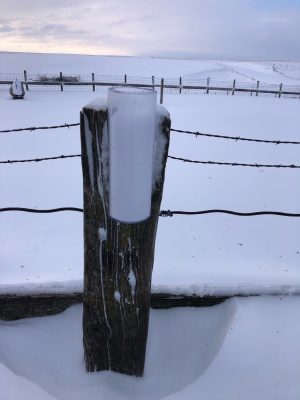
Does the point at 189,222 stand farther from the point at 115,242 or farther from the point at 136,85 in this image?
the point at 136,85

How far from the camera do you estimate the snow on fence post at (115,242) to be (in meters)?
1.04

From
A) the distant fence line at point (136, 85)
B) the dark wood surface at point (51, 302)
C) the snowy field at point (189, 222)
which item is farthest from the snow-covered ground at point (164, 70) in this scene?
the dark wood surface at point (51, 302)

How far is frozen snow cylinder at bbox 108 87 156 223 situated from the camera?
98 centimetres

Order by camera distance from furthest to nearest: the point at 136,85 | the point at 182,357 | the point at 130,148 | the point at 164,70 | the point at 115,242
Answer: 1. the point at 164,70
2. the point at 136,85
3. the point at 182,357
4. the point at 115,242
5. the point at 130,148

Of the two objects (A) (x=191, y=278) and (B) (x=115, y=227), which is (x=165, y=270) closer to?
(A) (x=191, y=278)

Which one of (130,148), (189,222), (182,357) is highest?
(130,148)

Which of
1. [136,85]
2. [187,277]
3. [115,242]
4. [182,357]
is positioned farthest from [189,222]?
[136,85]

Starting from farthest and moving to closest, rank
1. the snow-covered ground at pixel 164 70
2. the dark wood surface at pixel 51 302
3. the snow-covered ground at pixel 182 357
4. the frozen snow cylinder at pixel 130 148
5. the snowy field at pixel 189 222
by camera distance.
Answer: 1. the snow-covered ground at pixel 164 70
2. the snowy field at pixel 189 222
3. the dark wood surface at pixel 51 302
4. the snow-covered ground at pixel 182 357
5. the frozen snow cylinder at pixel 130 148

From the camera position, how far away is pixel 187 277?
224 cm

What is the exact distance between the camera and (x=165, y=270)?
2.43 m

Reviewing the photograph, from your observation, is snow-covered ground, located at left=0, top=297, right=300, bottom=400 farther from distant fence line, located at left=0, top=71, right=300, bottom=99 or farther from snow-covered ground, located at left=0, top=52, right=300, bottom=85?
snow-covered ground, located at left=0, top=52, right=300, bottom=85

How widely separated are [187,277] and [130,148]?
143cm

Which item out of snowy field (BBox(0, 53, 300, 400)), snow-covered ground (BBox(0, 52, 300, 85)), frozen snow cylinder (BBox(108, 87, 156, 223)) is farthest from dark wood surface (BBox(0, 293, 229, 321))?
snow-covered ground (BBox(0, 52, 300, 85))

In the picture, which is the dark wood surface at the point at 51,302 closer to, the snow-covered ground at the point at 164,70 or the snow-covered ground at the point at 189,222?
the snow-covered ground at the point at 189,222
